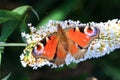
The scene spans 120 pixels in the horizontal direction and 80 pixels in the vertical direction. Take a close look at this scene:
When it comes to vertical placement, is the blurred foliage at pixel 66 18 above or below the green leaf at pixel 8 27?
below

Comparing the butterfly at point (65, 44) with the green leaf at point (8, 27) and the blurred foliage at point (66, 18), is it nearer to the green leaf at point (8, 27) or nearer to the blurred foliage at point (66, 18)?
the green leaf at point (8, 27)

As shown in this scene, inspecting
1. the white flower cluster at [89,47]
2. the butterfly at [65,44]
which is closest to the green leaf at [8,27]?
the white flower cluster at [89,47]

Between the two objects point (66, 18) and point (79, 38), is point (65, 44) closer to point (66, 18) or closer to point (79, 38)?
point (79, 38)

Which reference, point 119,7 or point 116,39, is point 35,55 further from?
point 119,7

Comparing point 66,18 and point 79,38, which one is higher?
point 79,38

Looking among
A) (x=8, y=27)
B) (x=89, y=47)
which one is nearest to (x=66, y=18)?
(x=8, y=27)

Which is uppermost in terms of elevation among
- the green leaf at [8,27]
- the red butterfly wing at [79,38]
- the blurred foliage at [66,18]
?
the red butterfly wing at [79,38]

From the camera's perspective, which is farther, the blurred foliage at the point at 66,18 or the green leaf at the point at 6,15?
the blurred foliage at the point at 66,18

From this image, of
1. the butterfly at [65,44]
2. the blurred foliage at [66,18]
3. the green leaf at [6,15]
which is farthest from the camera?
the blurred foliage at [66,18]
